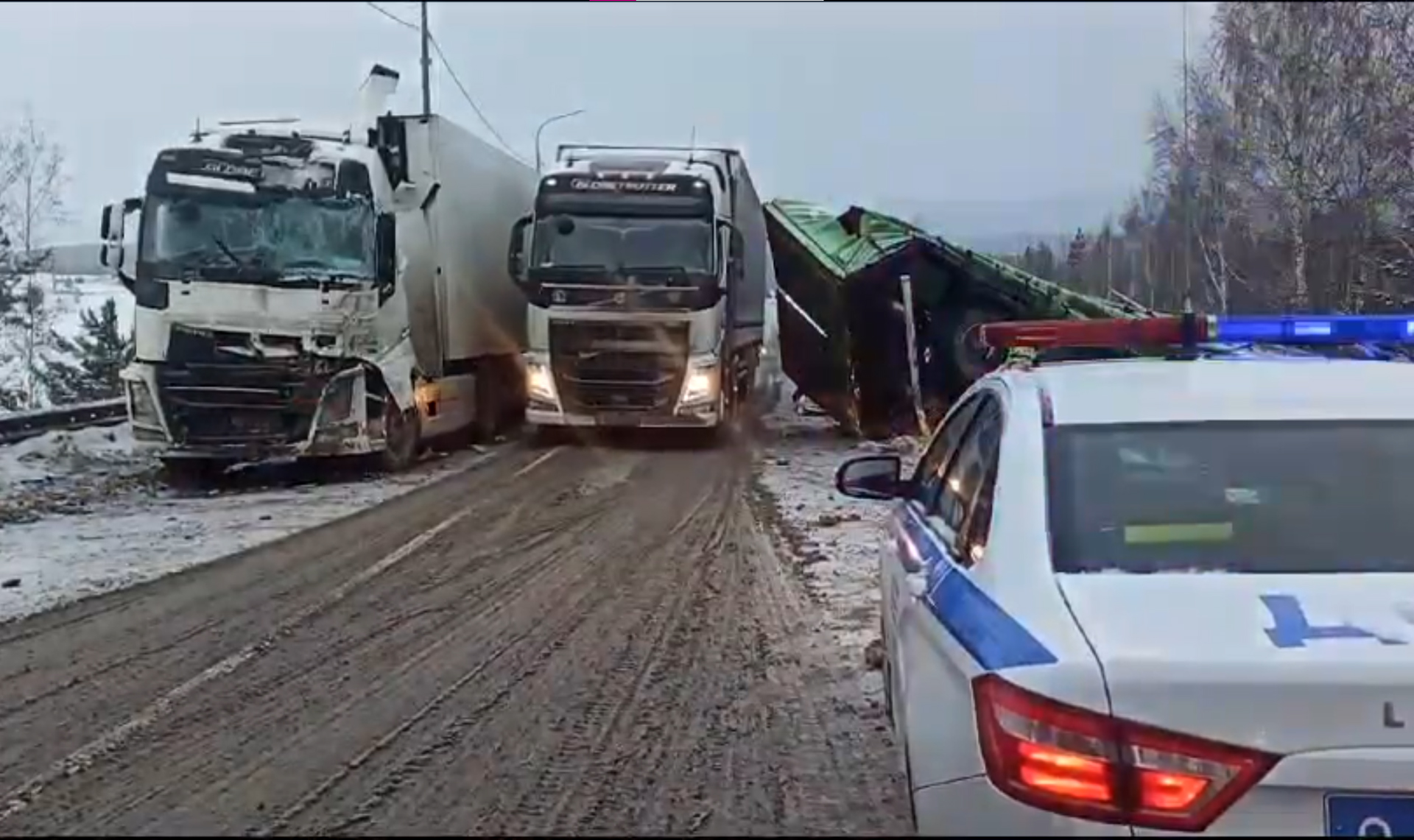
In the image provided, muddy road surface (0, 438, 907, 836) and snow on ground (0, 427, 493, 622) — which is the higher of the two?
snow on ground (0, 427, 493, 622)

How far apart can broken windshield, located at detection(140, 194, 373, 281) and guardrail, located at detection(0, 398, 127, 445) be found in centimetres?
227

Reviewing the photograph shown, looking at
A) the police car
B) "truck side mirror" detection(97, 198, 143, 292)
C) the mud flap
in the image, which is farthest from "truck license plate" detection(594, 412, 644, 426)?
the police car

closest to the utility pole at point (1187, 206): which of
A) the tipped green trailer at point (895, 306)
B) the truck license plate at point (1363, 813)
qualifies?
the tipped green trailer at point (895, 306)

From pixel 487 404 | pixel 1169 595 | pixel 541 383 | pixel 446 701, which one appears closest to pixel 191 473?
pixel 541 383

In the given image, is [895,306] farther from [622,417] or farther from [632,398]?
[622,417]

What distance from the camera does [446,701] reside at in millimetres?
6754

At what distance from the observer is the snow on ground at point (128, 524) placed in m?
10.2

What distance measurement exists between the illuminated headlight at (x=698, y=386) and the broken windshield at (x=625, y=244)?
1.12 m

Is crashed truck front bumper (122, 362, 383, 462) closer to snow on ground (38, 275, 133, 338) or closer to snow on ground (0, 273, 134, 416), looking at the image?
snow on ground (0, 273, 134, 416)

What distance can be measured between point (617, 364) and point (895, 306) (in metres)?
3.27

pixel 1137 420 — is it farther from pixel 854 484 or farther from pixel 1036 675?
pixel 854 484

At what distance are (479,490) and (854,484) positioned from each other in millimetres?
9773

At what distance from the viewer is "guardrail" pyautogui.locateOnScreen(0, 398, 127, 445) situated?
55.3ft

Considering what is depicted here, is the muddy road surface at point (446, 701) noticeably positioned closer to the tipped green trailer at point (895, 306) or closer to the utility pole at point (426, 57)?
the tipped green trailer at point (895, 306)
